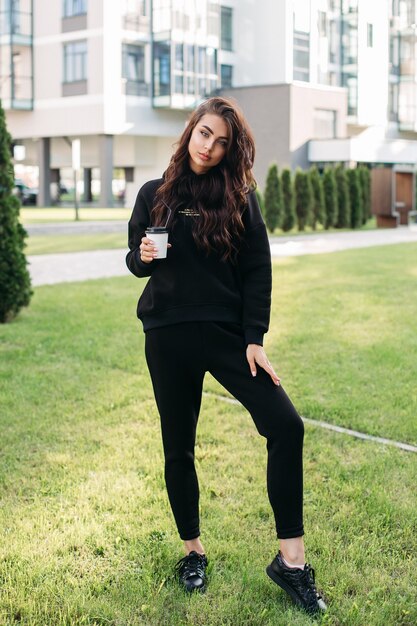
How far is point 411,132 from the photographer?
5559cm

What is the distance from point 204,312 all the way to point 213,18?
41.3 m

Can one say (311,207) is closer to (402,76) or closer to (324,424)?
(324,424)

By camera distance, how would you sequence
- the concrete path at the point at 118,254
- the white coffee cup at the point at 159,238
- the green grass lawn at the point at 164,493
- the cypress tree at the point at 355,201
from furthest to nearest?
the cypress tree at the point at 355,201 < the concrete path at the point at 118,254 < the green grass lawn at the point at 164,493 < the white coffee cup at the point at 159,238

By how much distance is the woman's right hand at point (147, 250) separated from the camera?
303 centimetres

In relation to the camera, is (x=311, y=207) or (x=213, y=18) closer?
(x=311, y=207)

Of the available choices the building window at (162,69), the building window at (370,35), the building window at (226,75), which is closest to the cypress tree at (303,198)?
the building window at (162,69)

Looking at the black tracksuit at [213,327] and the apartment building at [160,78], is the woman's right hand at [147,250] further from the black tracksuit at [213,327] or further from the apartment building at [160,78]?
the apartment building at [160,78]

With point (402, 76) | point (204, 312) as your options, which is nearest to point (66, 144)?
point (402, 76)

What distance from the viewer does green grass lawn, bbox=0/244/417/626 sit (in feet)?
10.6

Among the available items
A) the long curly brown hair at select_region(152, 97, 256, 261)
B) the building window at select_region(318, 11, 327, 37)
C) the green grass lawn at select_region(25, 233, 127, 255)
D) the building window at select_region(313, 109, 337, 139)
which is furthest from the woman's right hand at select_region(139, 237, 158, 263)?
the building window at select_region(318, 11, 327, 37)

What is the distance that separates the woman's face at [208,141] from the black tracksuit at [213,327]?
181 mm

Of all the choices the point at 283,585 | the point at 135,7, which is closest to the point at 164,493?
the point at 283,585

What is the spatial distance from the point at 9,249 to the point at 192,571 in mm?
6215

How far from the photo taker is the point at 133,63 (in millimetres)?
40938
